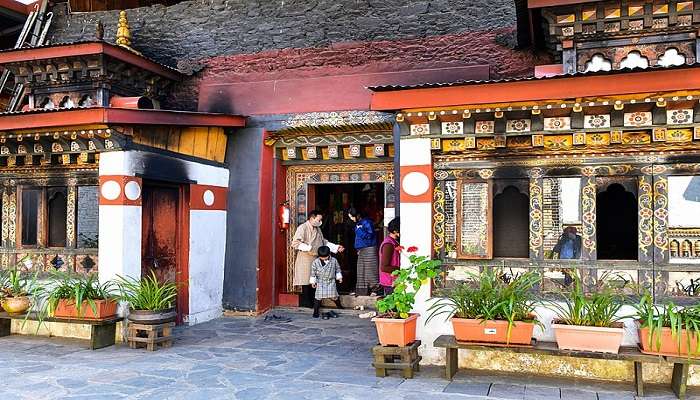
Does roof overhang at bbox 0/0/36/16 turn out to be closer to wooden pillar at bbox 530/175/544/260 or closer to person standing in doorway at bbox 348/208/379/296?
person standing in doorway at bbox 348/208/379/296

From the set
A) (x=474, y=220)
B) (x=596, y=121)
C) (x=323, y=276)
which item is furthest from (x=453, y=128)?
(x=323, y=276)

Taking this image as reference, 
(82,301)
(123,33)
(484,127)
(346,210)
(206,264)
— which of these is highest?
(123,33)

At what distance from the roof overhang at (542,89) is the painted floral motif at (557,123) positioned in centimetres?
57

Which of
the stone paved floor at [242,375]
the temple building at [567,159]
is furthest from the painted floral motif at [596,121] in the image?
the stone paved floor at [242,375]

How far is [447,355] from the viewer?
6375 mm

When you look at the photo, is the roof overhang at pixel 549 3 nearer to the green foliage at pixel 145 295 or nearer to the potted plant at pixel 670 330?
the potted plant at pixel 670 330

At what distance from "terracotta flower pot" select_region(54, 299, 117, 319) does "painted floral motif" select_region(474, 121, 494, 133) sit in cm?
527

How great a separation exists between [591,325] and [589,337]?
0.14 m

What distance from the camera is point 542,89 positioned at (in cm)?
619

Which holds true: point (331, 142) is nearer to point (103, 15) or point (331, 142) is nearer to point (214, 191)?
point (214, 191)

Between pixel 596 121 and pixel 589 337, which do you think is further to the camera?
pixel 596 121

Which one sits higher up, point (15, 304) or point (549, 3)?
point (549, 3)

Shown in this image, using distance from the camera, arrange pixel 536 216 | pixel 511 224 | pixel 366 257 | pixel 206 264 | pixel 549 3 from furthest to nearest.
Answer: pixel 366 257 < pixel 206 264 < pixel 549 3 < pixel 511 224 < pixel 536 216

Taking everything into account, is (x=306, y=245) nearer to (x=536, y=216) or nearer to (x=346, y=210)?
(x=346, y=210)
